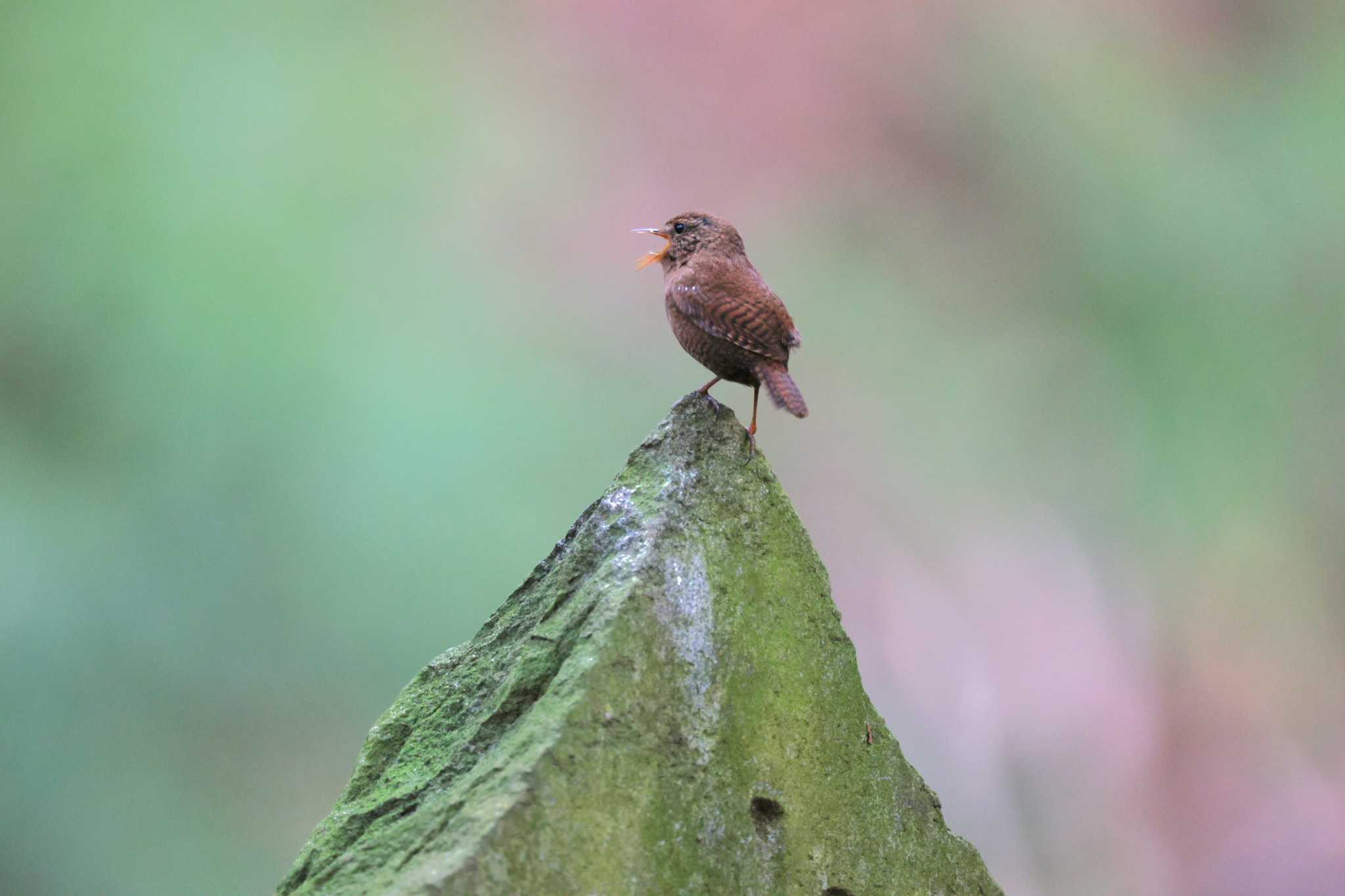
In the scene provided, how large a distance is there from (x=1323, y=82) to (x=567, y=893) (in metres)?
6.00

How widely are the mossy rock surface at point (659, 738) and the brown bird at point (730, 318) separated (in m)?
0.22

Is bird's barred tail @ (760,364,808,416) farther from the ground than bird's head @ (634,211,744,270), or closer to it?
closer to it

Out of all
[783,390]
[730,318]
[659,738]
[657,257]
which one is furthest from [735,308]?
[659,738]

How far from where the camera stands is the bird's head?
157 inches

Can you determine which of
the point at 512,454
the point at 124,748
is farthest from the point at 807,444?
the point at 124,748

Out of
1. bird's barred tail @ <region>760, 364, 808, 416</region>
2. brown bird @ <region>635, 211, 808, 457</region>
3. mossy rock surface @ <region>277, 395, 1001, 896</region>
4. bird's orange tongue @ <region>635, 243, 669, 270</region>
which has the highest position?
bird's orange tongue @ <region>635, 243, 669, 270</region>

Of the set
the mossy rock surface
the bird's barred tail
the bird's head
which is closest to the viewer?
the mossy rock surface

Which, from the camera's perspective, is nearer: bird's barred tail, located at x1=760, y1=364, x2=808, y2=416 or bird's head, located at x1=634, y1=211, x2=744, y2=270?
bird's barred tail, located at x1=760, y1=364, x2=808, y2=416

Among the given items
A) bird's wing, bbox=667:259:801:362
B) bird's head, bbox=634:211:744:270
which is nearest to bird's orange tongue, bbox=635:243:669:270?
bird's head, bbox=634:211:744:270

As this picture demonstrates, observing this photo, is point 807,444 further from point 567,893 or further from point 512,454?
point 567,893

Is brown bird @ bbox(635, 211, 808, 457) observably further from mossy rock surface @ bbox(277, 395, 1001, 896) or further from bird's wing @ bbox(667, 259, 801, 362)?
mossy rock surface @ bbox(277, 395, 1001, 896)

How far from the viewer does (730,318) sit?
12.1ft

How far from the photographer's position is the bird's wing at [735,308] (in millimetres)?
3686

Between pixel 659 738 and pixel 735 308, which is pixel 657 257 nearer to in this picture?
pixel 735 308
